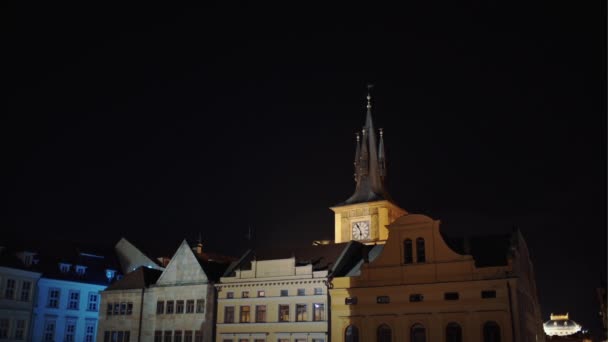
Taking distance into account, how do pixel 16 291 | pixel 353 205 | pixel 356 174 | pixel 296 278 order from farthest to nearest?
pixel 356 174 → pixel 353 205 → pixel 16 291 → pixel 296 278

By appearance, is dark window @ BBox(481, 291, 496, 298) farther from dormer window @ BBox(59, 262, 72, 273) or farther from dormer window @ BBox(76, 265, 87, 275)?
dormer window @ BBox(59, 262, 72, 273)

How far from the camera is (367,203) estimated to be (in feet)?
272

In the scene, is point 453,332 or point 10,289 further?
point 10,289

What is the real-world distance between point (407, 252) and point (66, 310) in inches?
1411

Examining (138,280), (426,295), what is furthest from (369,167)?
(426,295)

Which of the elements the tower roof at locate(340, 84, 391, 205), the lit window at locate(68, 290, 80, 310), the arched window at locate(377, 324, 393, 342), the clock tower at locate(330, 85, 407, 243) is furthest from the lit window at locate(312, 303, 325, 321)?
the tower roof at locate(340, 84, 391, 205)

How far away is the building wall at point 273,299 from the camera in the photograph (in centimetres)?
→ 5272

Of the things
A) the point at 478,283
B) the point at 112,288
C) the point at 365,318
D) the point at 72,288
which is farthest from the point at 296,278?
the point at 72,288

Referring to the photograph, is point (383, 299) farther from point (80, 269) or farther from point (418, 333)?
point (80, 269)

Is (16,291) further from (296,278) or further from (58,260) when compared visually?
(296,278)

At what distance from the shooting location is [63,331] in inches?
2516

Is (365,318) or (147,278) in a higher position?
(147,278)

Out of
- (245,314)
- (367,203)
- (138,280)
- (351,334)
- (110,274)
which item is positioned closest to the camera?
(351,334)

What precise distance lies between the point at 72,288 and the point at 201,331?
56.9 feet
